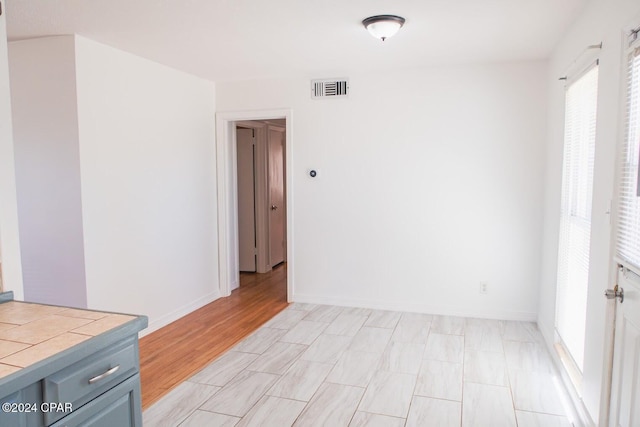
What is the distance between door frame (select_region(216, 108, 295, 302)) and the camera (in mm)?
4926

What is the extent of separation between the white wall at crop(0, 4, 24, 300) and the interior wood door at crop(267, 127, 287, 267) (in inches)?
187

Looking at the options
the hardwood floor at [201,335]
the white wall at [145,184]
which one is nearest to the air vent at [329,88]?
the white wall at [145,184]

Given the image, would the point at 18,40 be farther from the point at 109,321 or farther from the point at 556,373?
the point at 556,373

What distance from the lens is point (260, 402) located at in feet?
9.29

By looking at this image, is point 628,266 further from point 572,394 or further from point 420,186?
point 420,186

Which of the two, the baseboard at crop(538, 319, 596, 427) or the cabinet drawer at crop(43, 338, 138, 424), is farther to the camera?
the baseboard at crop(538, 319, 596, 427)

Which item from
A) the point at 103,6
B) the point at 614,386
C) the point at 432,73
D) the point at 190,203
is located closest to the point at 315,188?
the point at 190,203

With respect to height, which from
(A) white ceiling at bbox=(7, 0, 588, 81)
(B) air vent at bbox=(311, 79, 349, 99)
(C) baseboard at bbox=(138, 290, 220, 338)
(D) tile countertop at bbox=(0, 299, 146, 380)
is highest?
(A) white ceiling at bbox=(7, 0, 588, 81)

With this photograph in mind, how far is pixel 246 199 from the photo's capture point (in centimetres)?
659

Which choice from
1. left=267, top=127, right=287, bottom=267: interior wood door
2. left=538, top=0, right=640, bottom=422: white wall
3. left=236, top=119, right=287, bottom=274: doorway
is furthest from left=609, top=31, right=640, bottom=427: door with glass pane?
left=267, top=127, right=287, bottom=267: interior wood door

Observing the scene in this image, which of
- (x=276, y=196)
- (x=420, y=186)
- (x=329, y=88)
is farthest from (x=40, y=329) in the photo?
(x=276, y=196)

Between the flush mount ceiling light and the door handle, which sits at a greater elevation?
the flush mount ceiling light

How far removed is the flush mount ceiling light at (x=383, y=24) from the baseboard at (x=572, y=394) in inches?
99.7

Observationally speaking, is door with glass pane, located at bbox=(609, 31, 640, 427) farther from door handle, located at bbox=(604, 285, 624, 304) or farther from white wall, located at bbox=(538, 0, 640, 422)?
white wall, located at bbox=(538, 0, 640, 422)
